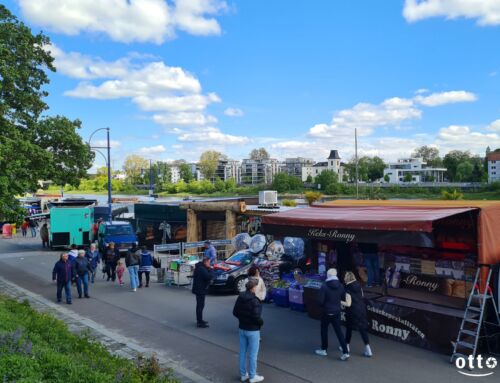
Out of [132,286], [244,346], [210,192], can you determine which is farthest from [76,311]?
[210,192]

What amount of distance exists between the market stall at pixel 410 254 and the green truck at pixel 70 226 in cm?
1977

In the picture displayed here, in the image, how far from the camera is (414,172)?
168125mm

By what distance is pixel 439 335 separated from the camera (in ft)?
30.2

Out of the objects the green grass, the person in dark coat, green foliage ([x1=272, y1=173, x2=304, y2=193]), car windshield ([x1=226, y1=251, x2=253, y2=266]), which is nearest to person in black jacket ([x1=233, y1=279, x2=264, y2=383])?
the green grass

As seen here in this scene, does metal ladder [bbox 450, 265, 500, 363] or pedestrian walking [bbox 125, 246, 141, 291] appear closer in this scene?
metal ladder [bbox 450, 265, 500, 363]

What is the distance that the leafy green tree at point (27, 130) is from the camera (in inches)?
696

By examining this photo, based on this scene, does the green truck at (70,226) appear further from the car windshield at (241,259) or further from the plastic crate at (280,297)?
the plastic crate at (280,297)

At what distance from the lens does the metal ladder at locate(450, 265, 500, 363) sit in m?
8.58

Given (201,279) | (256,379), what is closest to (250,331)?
(256,379)

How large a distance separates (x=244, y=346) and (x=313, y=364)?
1.61 metres

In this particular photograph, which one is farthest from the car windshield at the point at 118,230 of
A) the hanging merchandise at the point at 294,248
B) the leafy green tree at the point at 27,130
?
the hanging merchandise at the point at 294,248

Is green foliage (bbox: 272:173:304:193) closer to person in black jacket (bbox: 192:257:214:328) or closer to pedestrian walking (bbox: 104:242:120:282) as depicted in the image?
pedestrian walking (bbox: 104:242:120:282)

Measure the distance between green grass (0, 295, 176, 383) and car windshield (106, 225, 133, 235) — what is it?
1744 centimetres

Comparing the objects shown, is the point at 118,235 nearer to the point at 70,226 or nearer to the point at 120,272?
the point at 70,226
